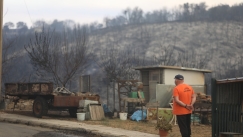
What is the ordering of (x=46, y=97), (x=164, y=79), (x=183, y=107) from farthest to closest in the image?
(x=164, y=79) → (x=46, y=97) → (x=183, y=107)

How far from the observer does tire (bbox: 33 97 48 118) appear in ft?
67.4

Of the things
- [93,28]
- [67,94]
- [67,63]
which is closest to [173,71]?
[67,94]

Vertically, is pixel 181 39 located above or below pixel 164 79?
above

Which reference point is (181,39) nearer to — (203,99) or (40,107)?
(203,99)

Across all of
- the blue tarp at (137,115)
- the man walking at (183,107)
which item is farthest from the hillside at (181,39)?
the man walking at (183,107)

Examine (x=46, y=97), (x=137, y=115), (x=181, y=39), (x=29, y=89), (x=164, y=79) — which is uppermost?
(x=181, y=39)

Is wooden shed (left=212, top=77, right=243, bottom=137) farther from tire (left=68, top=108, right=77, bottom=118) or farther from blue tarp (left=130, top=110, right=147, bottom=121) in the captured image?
tire (left=68, top=108, right=77, bottom=118)

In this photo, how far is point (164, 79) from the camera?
25891 millimetres

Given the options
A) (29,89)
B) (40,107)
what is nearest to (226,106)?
(40,107)

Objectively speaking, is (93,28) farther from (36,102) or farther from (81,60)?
(36,102)

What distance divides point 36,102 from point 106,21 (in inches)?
5381

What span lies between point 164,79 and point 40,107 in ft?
27.7

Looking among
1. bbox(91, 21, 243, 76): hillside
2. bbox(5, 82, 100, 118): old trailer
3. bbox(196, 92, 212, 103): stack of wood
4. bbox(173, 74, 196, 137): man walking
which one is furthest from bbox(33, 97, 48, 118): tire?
bbox(91, 21, 243, 76): hillside

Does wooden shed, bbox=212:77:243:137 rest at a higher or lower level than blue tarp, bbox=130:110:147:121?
higher
